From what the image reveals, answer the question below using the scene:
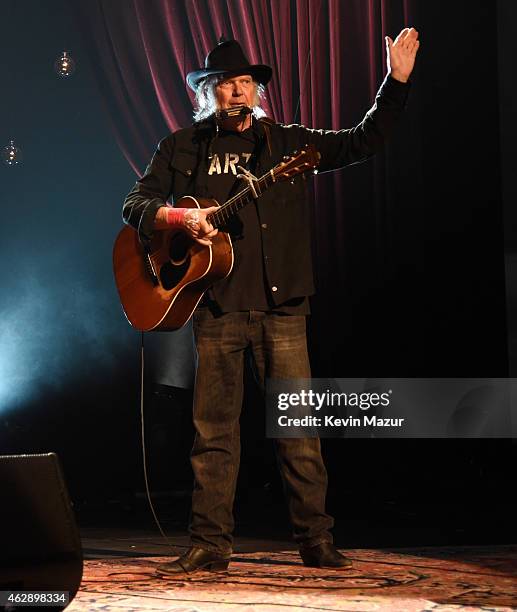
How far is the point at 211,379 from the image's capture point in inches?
116

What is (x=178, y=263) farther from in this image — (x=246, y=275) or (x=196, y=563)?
(x=196, y=563)

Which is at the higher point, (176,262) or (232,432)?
(176,262)

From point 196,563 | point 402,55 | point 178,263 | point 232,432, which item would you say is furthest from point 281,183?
point 196,563

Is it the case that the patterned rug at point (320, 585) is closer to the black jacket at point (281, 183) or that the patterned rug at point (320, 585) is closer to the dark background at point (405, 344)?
the black jacket at point (281, 183)

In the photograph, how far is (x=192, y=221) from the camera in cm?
280

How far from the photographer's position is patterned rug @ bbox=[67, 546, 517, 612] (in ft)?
7.61

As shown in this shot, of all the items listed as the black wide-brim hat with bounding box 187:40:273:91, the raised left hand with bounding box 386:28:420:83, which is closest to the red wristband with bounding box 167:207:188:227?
the black wide-brim hat with bounding box 187:40:273:91

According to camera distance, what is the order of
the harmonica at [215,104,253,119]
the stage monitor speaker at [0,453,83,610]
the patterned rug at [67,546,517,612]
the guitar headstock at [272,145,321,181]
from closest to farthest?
the stage monitor speaker at [0,453,83,610], the patterned rug at [67,546,517,612], the guitar headstock at [272,145,321,181], the harmonica at [215,104,253,119]

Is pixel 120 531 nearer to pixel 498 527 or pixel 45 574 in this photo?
pixel 498 527

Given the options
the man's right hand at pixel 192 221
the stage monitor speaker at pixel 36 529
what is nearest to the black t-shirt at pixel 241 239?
the man's right hand at pixel 192 221

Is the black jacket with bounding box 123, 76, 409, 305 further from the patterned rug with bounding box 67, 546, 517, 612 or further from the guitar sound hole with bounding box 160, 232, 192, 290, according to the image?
the patterned rug with bounding box 67, 546, 517, 612

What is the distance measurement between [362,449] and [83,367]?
6.26ft

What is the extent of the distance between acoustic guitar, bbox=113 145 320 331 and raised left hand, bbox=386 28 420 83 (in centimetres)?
38

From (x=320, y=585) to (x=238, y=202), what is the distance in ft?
3.85
